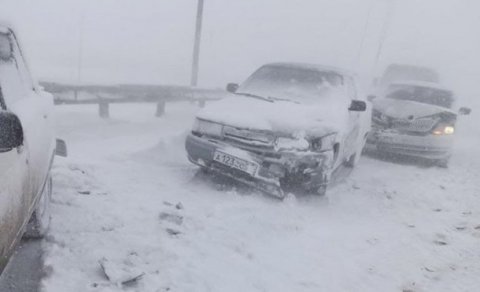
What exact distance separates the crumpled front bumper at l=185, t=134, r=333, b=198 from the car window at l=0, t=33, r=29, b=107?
9.02 ft

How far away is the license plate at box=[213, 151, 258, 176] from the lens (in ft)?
19.2

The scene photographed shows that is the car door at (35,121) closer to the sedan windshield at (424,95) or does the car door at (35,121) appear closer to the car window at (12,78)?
the car window at (12,78)

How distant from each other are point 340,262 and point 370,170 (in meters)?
4.64

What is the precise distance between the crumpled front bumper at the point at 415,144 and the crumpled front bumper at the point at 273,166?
12.4 feet

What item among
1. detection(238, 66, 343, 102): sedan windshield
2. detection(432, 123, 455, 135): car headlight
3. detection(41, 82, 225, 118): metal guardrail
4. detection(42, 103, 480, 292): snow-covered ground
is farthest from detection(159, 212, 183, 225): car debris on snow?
detection(432, 123, 455, 135): car headlight

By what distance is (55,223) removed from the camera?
14.9ft

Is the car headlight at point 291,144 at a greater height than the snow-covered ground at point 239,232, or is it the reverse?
the car headlight at point 291,144

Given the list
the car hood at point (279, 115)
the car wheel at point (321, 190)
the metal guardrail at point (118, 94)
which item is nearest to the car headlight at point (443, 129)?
the car hood at point (279, 115)

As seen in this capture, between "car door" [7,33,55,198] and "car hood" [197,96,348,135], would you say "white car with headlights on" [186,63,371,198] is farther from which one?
"car door" [7,33,55,198]

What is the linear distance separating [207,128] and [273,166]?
1.09m

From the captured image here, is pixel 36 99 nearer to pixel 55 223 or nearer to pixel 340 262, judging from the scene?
pixel 55 223

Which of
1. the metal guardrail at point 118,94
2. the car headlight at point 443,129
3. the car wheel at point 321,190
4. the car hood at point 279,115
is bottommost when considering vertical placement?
the metal guardrail at point 118,94

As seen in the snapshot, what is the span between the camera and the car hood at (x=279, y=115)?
595 centimetres

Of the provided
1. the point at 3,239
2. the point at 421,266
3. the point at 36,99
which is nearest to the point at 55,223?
the point at 36,99
